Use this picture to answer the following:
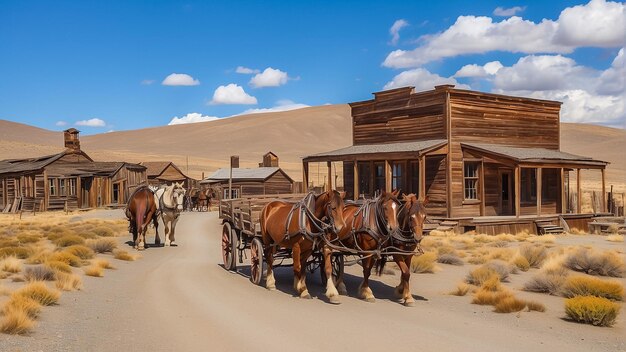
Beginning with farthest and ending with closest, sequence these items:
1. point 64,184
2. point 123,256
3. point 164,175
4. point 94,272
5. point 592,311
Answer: point 164,175
point 64,184
point 123,256
point 94,272
point 592,311

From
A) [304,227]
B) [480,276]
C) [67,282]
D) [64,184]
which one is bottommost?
[480,276]


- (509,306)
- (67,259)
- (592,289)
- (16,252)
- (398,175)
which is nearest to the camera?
(509,306)

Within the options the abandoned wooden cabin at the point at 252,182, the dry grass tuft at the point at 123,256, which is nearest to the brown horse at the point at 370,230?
the dry grass tuft at the point at 123,256

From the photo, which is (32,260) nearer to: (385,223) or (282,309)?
(282,309)

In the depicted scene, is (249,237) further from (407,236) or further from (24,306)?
(24,306)

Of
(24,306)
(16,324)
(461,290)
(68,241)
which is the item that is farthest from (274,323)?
(68,241)

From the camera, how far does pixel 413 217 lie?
976 centimetres

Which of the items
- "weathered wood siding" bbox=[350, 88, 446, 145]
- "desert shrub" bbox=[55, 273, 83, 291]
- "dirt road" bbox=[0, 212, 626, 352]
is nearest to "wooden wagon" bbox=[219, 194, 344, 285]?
"dirt road" bbox=[0, 212, 626, 352]

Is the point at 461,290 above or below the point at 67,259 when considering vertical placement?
below

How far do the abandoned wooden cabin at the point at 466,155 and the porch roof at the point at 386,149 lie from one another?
0.06 metres

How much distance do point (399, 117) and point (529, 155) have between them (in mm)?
5842

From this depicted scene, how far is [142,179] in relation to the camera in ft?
161

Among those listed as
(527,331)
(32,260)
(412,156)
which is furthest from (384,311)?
(412,156)

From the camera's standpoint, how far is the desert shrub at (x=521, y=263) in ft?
48.4
